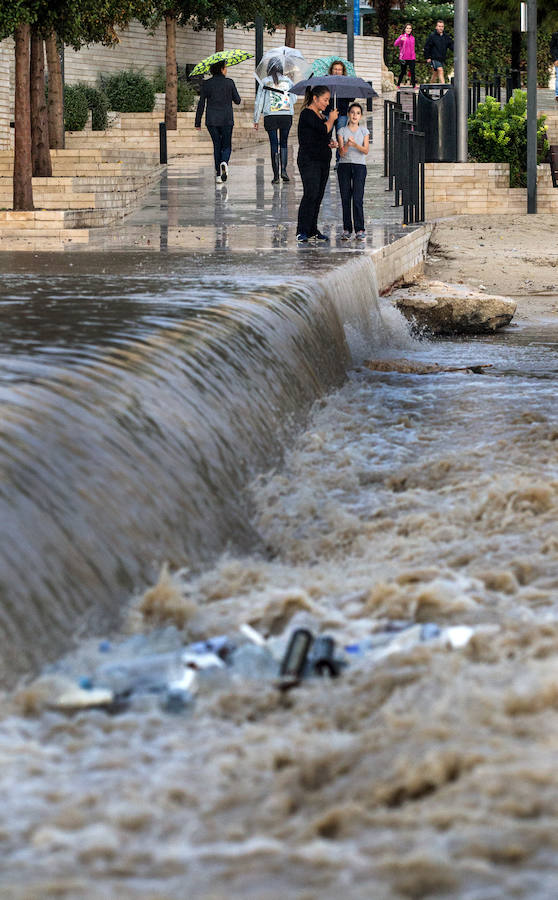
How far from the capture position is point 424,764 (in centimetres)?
288

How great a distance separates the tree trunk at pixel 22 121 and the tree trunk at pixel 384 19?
3080 centimetres

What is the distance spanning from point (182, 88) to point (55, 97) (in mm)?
7983

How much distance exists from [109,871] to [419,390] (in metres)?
5.78

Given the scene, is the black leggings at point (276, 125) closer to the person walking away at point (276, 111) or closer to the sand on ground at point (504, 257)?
the person walking away at point (276, 111)

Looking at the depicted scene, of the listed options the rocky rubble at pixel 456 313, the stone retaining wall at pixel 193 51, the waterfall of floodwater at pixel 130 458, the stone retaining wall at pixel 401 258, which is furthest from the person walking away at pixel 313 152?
the stone retaining wall at pixel 193 51

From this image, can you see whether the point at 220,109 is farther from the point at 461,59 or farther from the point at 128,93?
the point at 128,93

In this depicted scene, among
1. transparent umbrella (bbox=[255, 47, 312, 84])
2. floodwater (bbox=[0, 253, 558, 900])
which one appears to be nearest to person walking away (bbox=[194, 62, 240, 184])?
transparent umbrella (bbox=[255, 47, 312, 84])

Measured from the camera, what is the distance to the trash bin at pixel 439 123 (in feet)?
60.3

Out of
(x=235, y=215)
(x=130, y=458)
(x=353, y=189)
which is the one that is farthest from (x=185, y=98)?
(x=130, y=458)

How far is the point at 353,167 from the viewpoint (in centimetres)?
1218

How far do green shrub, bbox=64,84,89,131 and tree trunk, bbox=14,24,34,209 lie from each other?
12.6m

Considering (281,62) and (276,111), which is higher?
(281,62)

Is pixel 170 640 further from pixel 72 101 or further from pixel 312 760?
pixel 72 101

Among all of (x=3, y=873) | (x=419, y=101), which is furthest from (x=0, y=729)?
(x=419, y=101)
